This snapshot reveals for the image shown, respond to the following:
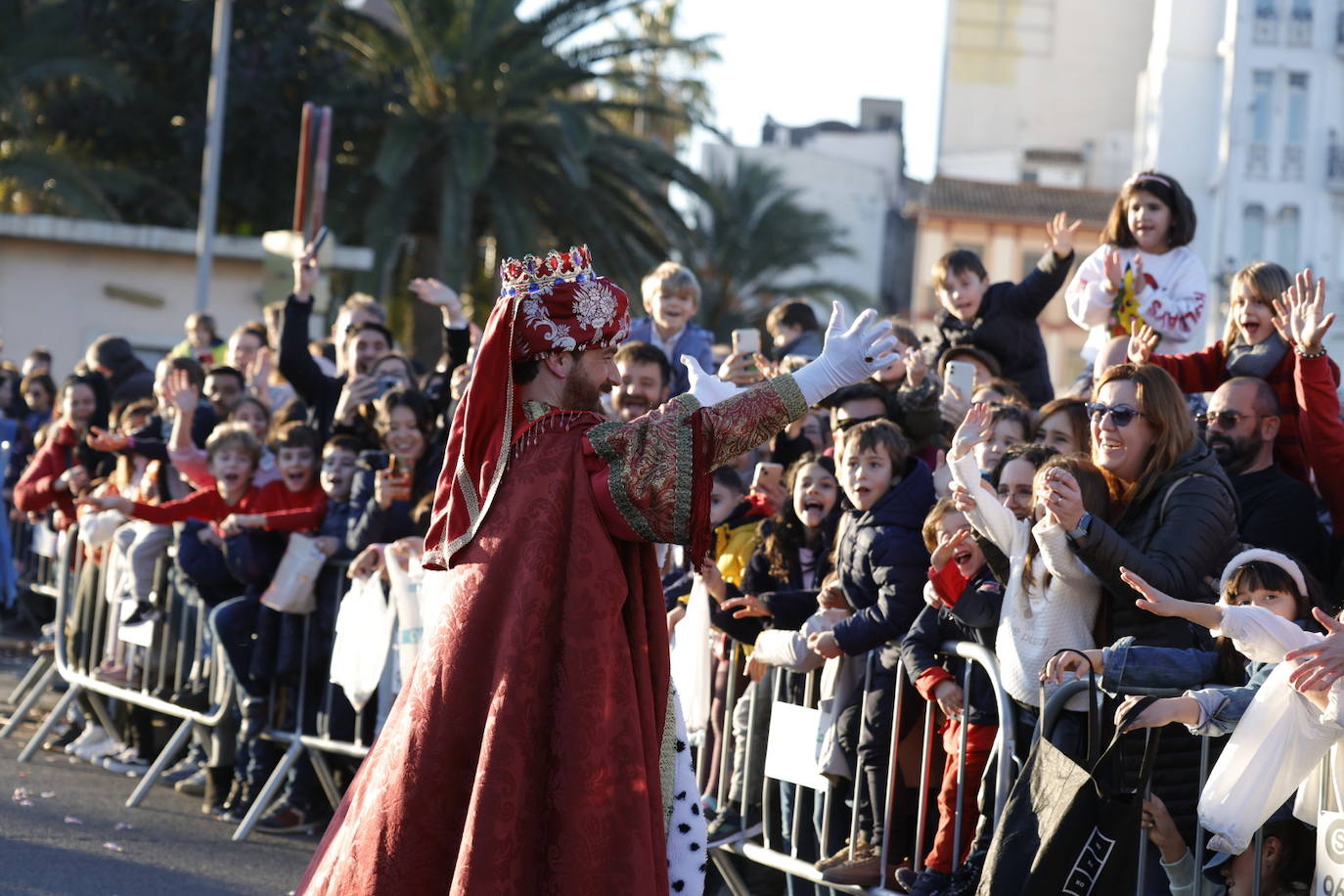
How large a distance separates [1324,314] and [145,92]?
22276 millimetres

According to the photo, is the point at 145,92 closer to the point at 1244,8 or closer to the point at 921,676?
the point at 921,676

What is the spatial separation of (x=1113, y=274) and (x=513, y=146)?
1485cm

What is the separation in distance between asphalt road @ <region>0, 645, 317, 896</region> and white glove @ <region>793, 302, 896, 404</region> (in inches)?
134

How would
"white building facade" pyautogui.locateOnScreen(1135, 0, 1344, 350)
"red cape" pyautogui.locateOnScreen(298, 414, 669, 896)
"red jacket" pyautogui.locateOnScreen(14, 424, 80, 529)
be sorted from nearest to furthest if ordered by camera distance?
"red cape" pyautogui.locateOnScreen(298, 414, 669, 896), "red jacket" pyautogui.locateOnScreen(14, 424, 80, 529), "white building facade" pyautogui.locateOnScreen(1135, 0, 1344, 350)

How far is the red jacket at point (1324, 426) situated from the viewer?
19.6 feet

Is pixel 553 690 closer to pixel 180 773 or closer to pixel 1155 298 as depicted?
pixel 1155 298

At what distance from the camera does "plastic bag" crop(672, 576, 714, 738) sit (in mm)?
6738

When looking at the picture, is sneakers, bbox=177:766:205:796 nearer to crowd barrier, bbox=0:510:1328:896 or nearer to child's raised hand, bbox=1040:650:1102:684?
crowd barrier, bbox=0:510:1328:896

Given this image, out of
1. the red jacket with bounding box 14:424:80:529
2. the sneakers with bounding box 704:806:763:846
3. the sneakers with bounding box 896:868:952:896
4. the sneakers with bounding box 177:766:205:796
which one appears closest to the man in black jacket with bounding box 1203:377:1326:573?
the sneakers with bounding box 896:868:952:896

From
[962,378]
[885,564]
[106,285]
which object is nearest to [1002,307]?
[962,378]

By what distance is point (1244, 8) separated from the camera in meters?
44.4

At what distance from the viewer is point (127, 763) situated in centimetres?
951

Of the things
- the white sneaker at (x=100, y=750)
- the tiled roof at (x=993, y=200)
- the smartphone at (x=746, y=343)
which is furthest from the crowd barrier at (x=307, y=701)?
the tiled roof at (x=993, y=200)

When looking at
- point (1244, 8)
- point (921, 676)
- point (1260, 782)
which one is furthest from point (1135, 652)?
point (1244, 8)
